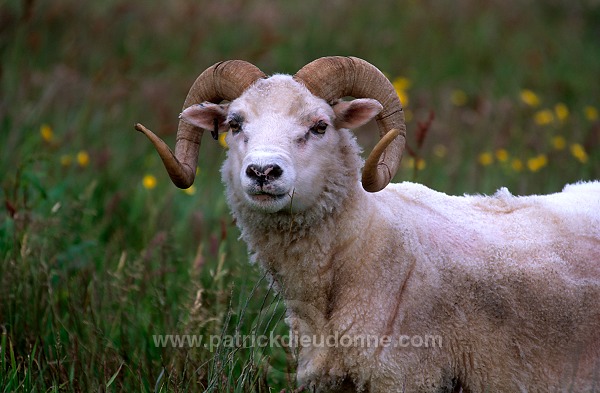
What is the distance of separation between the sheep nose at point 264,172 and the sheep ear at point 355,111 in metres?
0.60

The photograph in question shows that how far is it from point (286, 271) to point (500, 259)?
1.04m

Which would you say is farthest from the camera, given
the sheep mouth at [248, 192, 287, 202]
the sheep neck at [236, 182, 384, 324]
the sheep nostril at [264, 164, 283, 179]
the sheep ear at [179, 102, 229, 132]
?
the sheep ear at [179, 102, 229, 132]

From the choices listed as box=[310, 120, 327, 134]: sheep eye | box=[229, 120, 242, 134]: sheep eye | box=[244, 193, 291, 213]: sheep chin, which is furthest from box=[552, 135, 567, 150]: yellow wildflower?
box=[244, 193, 291, 213]: sheep chin

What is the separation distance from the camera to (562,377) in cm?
427

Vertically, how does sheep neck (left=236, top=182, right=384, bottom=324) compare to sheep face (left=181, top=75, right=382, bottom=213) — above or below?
below

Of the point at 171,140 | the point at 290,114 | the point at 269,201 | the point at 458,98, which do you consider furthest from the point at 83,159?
the point at 458,98

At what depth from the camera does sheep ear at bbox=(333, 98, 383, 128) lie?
429 cm

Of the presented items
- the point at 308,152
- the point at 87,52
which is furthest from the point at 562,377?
the point at 87,52

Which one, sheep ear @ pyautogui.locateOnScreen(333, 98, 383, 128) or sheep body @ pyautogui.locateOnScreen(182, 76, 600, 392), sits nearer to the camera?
sheep body @ pyautogui.locateOnScreen(182, 76, 600, 392)

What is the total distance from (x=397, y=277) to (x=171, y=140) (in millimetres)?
6660

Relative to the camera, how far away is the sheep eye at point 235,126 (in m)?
4.37

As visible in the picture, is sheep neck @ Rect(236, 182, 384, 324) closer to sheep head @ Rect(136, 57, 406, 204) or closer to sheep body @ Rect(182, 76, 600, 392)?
sheep body @ Rect(182, 76, 600, 392)

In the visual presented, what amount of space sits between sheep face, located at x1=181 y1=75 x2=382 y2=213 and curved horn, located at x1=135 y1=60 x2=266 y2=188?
0.27 feet

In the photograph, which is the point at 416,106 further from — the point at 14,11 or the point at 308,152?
the point at 308,152
